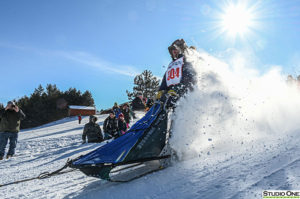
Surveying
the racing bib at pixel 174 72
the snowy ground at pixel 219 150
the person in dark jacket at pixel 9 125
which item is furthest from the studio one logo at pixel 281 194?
the person in dark jacket at pixel 9 125

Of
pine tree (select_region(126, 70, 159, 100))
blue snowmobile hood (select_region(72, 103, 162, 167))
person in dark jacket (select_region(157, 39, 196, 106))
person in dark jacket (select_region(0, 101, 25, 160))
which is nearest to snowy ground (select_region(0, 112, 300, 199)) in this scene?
blue snowmobile hood (select_region(72, 103, 162, 167))

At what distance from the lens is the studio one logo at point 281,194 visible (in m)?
1.40

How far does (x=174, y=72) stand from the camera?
367 cm

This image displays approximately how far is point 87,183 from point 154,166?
0.93 meters

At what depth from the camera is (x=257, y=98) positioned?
162 inches

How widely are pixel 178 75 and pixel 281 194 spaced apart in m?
2.43

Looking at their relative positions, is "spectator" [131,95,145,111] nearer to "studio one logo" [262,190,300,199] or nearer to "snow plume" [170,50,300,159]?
"snow plume" [170,50,300,159]

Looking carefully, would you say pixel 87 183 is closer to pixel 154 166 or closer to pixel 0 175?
pixel 154 166

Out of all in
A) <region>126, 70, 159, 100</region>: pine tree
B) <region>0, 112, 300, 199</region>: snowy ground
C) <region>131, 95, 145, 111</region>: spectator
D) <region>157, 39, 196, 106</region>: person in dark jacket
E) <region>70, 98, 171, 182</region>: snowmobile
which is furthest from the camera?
<region>126, 70, 159, 100</region>: pine tree

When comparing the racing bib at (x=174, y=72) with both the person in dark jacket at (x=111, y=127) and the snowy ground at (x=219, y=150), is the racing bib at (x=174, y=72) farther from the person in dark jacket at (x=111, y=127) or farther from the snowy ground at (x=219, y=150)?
the person in dark jacket at (x=111, y=127)

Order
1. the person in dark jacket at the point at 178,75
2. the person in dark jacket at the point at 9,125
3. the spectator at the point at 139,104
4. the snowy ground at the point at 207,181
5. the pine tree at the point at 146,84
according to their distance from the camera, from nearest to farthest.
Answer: the snowy ground at the point at 207,181 → the person in dark jacket at the point at 178,75 → the person in dark jacket at the point at 9,125 → the spectator at the point at 139,104 → the pine tree at the point at 146,84

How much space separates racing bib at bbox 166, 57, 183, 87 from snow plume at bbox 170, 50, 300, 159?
204 mm

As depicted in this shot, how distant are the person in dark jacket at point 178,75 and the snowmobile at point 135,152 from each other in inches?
14.7

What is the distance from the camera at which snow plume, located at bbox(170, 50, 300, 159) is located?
9.94 feet
